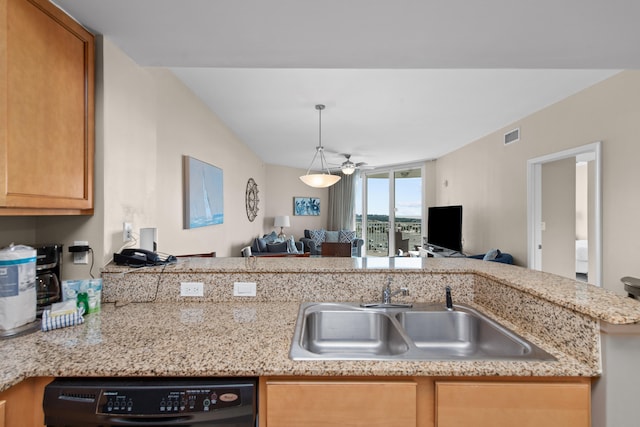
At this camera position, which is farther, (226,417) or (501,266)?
(501,266)

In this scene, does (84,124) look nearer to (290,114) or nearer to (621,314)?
(621,314)

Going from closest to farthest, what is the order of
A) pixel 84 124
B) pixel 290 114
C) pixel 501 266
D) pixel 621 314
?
pixel 621 314 → pixel 84 124 → pixel 501 266 → pixel 290 114

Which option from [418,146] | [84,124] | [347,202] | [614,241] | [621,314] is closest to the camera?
[621,314]

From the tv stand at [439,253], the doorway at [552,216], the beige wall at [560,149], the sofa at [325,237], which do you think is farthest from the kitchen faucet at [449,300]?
the sofa at [325,237]

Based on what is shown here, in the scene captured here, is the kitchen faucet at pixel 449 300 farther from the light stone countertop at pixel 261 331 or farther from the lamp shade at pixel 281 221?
the lamp shade at pixel 281 221

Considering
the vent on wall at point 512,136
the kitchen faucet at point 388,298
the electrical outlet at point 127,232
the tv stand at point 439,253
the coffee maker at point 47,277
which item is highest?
the vent on wall at point 512,136

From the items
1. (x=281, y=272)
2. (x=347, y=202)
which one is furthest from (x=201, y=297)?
(x=347, y=202)

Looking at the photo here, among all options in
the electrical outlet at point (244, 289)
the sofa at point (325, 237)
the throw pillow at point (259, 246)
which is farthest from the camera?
the sofa at point (325, 237)

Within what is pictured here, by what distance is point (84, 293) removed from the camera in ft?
4.46

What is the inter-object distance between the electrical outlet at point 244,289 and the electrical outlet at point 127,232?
2.18 feet

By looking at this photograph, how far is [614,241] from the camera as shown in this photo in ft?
8.36

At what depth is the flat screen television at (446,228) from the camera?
4.53 m

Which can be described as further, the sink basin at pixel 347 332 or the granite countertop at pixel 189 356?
the sink basin at pixel 347 332

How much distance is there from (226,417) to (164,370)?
0.23 meters
